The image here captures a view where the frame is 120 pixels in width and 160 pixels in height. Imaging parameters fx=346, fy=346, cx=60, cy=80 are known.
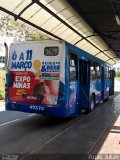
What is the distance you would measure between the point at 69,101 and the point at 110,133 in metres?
2.55

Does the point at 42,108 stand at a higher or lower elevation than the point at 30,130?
higher

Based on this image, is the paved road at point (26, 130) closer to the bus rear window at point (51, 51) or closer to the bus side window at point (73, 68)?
the bus side window at point (73, 68)

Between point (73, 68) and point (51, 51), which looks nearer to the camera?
point (51, 51)

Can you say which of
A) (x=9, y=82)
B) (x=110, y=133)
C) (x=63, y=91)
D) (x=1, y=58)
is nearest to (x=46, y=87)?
(x=63, y=91)

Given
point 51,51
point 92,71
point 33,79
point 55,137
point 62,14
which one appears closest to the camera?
point 55,137

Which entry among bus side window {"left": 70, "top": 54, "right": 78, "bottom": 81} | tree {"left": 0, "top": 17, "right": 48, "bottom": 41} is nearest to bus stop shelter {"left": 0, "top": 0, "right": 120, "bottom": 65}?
bus side window {"left": 70, "top": 54, "right": 78, "bottom": 81}

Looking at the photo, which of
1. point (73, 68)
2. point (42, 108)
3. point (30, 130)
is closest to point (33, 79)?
point (42, 108)

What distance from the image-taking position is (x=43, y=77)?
1321 centimetres

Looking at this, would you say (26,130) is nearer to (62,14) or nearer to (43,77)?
(43,77)

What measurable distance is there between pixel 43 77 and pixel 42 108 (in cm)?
119

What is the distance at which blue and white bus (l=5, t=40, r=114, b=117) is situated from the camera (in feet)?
42.4

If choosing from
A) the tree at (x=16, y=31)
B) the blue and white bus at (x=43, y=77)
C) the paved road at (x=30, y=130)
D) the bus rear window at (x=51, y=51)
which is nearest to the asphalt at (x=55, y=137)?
the paved road at (x=30, y=130)

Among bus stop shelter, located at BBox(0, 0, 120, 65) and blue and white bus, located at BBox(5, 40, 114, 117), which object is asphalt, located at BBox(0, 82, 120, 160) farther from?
bus stop shelter, located at BBox(0, 0, 120, 65)

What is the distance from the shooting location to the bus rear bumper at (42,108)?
42.1ft
